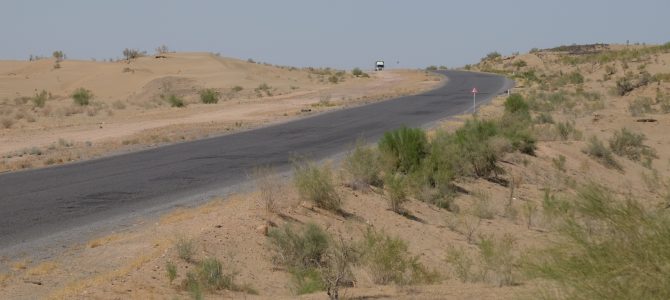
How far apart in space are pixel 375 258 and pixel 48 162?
15.4m

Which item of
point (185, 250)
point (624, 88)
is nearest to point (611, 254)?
point (185, 250)

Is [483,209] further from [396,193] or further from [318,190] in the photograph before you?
[318,190]

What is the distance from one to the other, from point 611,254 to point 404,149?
553 inches

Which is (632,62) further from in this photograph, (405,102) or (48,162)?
(48,162)

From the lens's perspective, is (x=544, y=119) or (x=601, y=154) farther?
(x=544, y=119)

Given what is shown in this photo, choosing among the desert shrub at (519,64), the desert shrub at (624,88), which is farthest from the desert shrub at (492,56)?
the desert shrub at (624,88)

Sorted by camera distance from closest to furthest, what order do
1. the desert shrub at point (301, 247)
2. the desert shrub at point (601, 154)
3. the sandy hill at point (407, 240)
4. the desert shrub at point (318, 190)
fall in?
the sandy hill at point (407, 240), the desert shrub at point (301, 247), the desert shrub at point (318, 190), the desert shrub at point (601, 154)

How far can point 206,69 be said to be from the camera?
291ft

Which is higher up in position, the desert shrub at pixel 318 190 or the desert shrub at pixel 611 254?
the desert shrub at pixel 611 254

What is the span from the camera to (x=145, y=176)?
19.8m

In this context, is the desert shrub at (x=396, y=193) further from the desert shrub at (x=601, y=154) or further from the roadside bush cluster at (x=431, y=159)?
the desert shrub at (x=601, y=154)

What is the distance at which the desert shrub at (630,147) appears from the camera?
96.7ft

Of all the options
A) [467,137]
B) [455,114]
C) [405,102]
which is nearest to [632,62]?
[405,102]

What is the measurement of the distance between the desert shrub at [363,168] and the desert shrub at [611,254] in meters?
10.9
